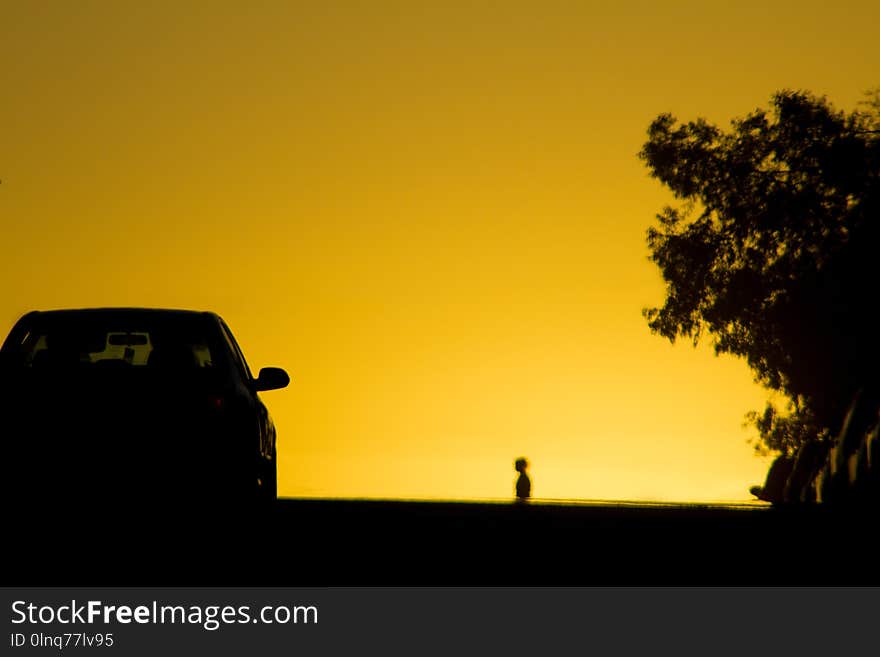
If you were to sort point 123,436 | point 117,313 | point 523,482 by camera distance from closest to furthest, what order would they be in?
1. point 123,436
2. point 117,313
3. point 523,482

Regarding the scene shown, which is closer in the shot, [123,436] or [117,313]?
[123,436]

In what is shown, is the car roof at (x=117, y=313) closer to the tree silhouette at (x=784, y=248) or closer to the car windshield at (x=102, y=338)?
the car windshield at (x=102, y=338)

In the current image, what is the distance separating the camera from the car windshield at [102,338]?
44.1 feet

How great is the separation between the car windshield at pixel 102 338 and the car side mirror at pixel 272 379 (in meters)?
0.80

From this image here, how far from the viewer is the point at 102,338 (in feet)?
47.1

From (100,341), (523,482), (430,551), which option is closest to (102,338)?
(100,341)

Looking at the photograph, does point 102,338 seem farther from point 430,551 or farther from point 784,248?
point 784,248

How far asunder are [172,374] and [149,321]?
1.09 meters

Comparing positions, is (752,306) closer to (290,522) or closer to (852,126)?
(852,126)

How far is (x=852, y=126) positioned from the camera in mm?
47312

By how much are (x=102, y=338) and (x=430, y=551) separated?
3.02 meters

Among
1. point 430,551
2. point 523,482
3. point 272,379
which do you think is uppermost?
point 523,482

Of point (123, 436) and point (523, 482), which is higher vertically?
point (523, 482)

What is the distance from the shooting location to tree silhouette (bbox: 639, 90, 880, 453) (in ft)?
152
